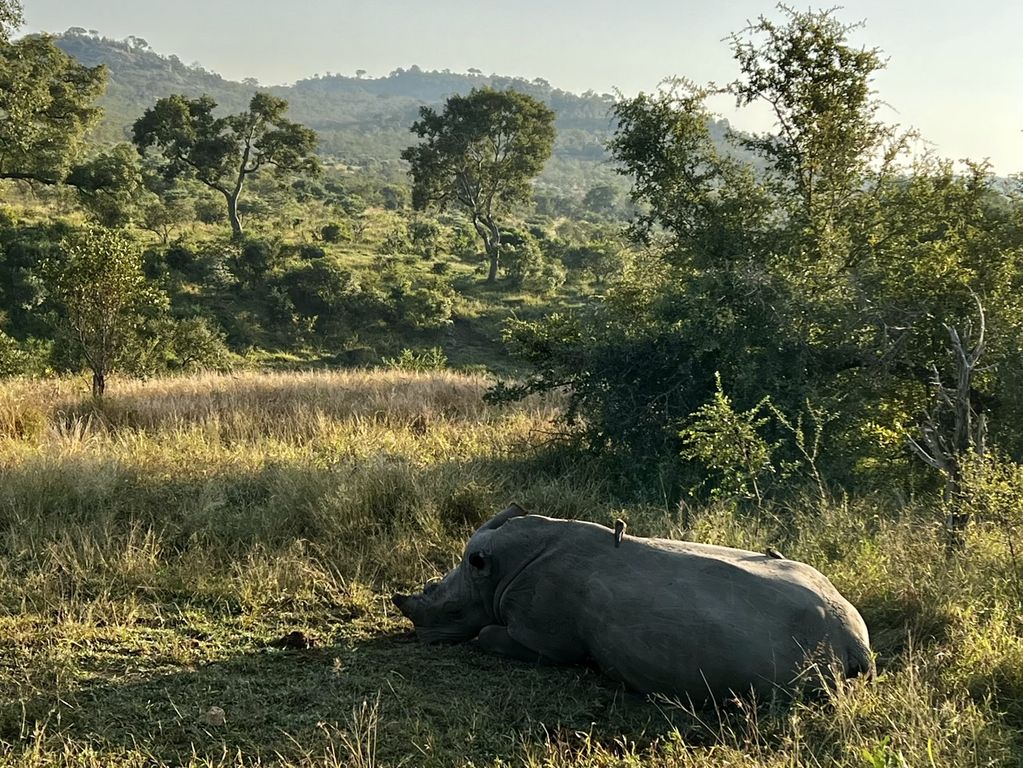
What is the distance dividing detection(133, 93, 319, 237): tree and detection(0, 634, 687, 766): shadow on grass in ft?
→ 105

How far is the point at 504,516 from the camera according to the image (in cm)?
465

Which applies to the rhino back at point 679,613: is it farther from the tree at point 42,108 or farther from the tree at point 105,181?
the tree at point 105,181

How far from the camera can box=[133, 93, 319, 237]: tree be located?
33156 mm

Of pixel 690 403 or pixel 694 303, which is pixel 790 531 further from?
pixel 694 303

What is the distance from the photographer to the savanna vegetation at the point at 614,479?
3.37 meters

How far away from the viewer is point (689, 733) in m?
3.40

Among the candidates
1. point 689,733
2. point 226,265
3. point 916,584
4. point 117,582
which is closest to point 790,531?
point 916,584

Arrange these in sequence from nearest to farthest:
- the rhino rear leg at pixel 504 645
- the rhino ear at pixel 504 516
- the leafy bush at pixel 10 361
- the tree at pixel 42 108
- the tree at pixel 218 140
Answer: the rhino rear leg at pixel 504 645, the rhino ear at pixel 504 516, the leafy bush at pixel 10 361, the tree at pixel 42 108, the tree at pixel 218 140

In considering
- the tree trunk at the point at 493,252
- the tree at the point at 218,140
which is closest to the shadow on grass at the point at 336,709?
the tree at the point at 218,140

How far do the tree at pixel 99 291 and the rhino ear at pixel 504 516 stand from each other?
8.76 metres

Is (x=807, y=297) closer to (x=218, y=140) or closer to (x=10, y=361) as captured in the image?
(x=10, y=361)

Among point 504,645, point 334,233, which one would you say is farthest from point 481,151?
point 504,645

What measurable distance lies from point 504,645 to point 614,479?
349 cm

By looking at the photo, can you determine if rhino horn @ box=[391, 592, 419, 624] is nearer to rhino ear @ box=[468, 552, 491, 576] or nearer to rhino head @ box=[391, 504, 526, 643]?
rhino head @ box=[391, 504, 526, 643]
